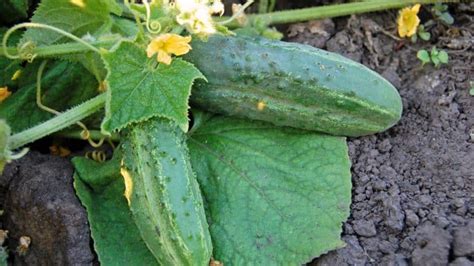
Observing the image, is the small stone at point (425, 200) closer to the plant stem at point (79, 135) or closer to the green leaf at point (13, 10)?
the plant stem at point (79, 135)

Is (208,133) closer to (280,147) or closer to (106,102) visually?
(280,147)

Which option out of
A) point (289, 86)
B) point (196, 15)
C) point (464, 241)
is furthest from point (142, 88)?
point (464, 241)

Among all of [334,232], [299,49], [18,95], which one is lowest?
[334,232]

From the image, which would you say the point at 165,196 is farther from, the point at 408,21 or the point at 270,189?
the point at 408,21

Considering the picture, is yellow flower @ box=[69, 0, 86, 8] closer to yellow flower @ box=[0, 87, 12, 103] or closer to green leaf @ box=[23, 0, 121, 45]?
green leaf @ box=[23, 0, 121, 45]

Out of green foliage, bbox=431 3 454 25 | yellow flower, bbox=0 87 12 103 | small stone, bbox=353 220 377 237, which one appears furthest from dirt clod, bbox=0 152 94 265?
green foliage, bbox=431 3 454 25

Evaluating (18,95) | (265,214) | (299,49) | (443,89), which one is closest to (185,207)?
(265,214)
